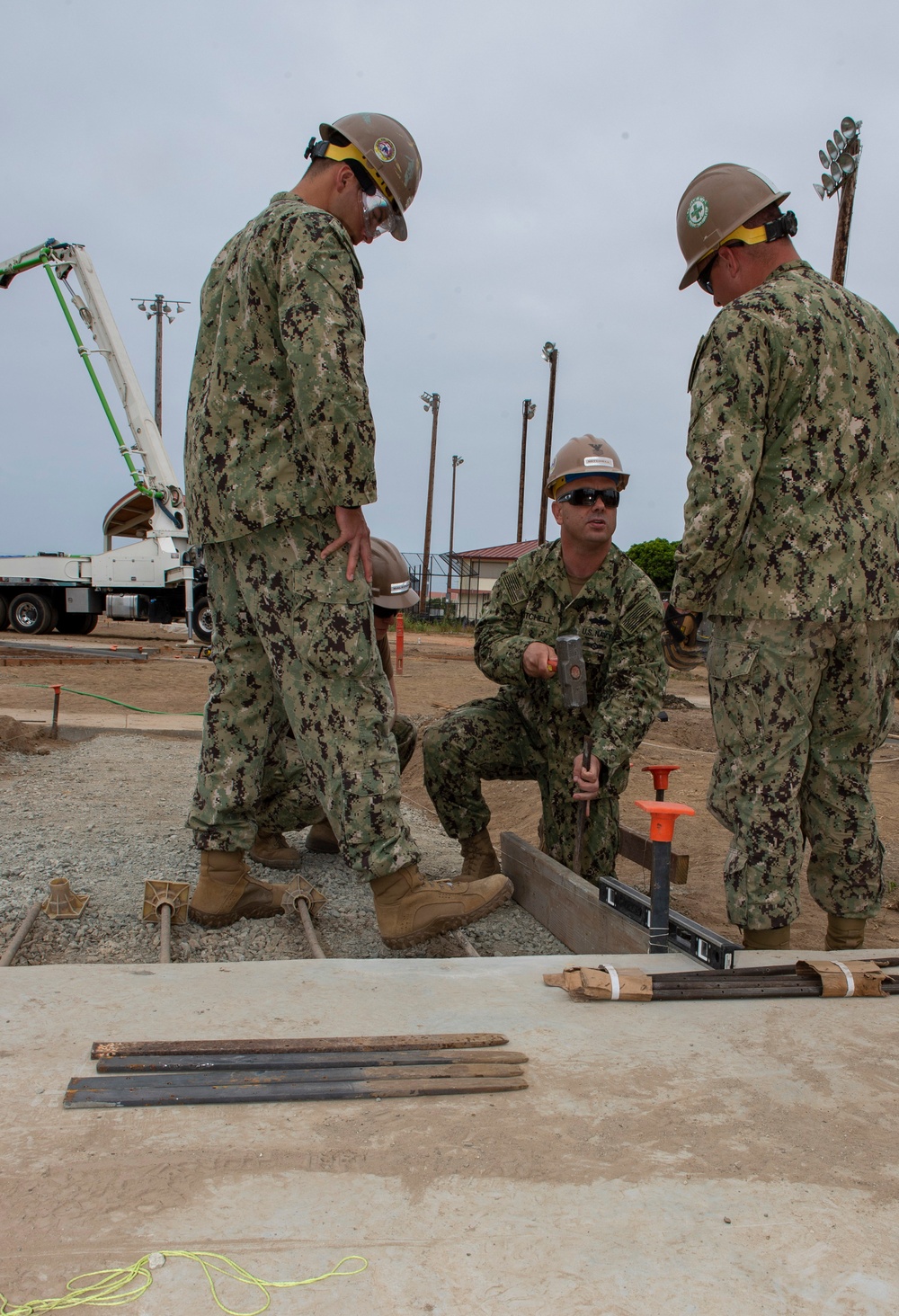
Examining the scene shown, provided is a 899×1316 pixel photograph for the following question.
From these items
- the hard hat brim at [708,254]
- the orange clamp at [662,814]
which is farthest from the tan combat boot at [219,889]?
the hard hat brim at [708,254]

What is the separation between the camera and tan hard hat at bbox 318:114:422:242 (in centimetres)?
282

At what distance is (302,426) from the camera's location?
2.64 m

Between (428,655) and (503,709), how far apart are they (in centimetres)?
1453

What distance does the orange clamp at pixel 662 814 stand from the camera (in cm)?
228

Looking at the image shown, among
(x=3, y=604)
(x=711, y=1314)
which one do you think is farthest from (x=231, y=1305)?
(x=3, y=604)

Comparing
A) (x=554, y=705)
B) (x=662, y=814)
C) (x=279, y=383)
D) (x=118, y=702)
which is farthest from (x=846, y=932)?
(x=118, y=702)

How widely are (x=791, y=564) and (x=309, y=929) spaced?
1.74 m

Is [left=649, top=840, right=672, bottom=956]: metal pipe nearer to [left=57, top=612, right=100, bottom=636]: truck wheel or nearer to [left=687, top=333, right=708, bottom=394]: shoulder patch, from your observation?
[left=687, top=333, right=708, bottom=394]: shoulder patch

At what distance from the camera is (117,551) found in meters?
18.2

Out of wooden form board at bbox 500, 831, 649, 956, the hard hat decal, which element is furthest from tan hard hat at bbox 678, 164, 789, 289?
wooden form board at bbox 500, 831, 649, 956

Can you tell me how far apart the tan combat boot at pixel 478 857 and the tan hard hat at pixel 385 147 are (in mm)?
2295

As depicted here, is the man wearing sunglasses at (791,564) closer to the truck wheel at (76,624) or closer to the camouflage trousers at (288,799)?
the camouflage trousers at (288,799)

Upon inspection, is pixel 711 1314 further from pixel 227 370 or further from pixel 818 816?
pixel 227 370

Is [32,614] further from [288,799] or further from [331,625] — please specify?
[331,625]
